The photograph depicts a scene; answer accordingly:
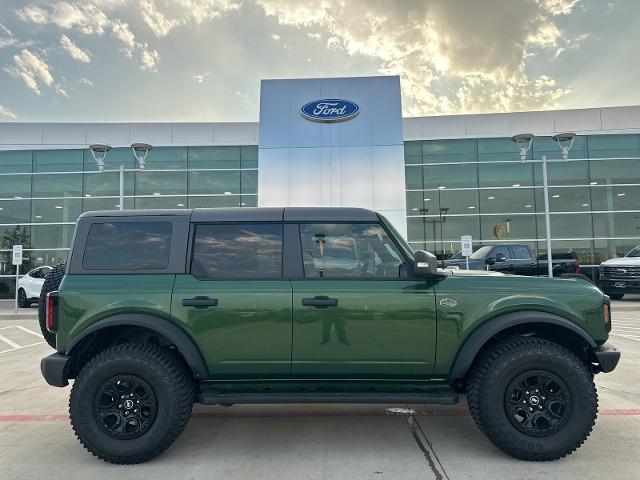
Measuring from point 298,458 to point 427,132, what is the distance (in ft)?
63.2

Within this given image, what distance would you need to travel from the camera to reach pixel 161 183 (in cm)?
2138

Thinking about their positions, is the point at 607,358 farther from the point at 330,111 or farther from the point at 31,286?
the point at 31,286

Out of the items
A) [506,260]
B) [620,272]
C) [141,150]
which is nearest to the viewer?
[506,260]

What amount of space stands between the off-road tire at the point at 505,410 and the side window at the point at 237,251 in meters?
1.88

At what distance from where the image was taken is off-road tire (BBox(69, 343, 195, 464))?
342 cm

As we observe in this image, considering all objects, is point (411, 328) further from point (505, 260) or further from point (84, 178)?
point (84, 178)

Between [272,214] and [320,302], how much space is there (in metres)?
0.89

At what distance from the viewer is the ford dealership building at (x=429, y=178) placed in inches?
791

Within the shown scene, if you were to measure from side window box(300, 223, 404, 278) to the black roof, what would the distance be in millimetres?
66

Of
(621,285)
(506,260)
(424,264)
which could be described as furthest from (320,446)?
(621,285)

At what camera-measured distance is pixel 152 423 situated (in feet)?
11.4

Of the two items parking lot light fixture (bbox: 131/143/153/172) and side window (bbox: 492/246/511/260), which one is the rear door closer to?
side window (bbox: 492/246/511/260)

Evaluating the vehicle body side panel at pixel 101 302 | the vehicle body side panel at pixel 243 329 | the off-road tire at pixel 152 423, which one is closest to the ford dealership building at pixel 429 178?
the vehicle body side panel at pixel 243 329

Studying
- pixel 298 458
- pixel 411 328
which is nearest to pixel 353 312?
pixel 411 328
